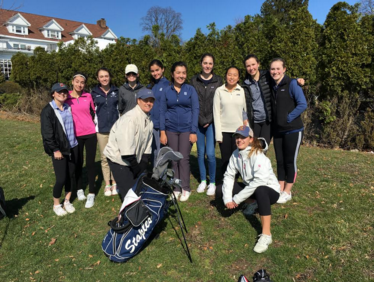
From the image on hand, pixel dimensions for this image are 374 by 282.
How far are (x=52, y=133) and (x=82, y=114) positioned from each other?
0.68 metres

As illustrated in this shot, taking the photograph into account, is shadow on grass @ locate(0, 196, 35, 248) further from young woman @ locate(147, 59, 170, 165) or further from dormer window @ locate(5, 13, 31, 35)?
dormer window @ locate(5, 13, 31, 35)

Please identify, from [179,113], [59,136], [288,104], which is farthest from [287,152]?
[59,136]

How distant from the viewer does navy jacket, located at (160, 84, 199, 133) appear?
4.42 meters

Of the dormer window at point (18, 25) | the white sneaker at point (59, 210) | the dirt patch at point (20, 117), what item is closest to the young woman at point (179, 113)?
the white sneaker at point (59, 210)

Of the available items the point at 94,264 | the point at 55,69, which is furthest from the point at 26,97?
the point at 94,264

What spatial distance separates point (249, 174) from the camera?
12.0 feet

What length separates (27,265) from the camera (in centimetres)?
326

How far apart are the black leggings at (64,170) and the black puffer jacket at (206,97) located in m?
2.19

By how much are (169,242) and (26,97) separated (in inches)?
603

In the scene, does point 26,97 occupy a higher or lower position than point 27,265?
higher

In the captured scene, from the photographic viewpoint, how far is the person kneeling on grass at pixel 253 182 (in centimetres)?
339

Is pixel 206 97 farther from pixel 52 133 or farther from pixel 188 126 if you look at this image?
pixel 52 133

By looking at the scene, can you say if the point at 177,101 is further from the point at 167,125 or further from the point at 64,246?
the point at 64,246

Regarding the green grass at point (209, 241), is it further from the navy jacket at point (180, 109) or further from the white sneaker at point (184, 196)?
the navy jacket at point (180, 109)
